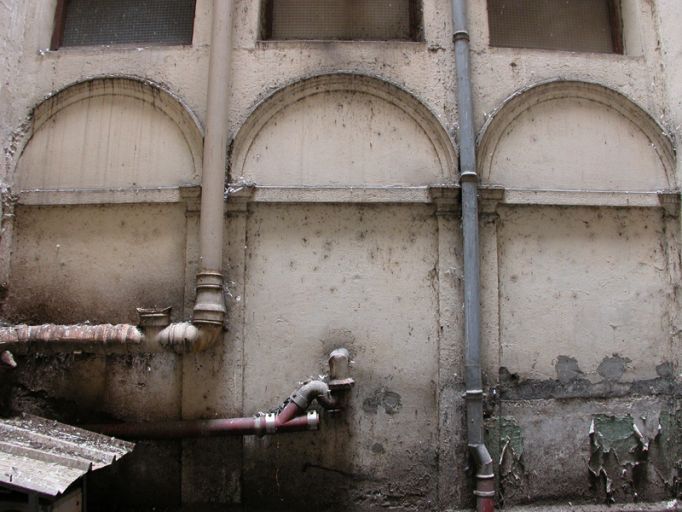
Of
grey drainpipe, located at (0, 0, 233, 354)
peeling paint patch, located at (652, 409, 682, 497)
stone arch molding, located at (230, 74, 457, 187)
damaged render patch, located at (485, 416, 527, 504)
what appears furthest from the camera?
stone arch molding, located at (230, 74, 457, 187)

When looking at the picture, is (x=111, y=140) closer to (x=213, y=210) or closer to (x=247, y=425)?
(x=213, y=210)

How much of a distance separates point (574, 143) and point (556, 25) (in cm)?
151

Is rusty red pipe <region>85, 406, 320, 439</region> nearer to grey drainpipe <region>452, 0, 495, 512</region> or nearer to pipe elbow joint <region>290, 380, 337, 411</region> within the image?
pipe elbow joint <region>290, 380, 337, 411</region>

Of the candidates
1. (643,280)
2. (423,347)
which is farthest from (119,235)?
(643,280)

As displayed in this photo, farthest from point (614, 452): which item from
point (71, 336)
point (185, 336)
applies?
point (71, 336)

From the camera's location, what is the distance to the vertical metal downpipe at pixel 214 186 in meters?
5.08

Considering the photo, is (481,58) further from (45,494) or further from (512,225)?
(45,494)

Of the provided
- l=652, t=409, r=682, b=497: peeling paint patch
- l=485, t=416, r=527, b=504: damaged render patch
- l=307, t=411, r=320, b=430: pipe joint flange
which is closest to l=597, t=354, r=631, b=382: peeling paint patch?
l=652, t=409, r=682, b=497: peeling paint patch

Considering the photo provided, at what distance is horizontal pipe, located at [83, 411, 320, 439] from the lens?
497 centimetres

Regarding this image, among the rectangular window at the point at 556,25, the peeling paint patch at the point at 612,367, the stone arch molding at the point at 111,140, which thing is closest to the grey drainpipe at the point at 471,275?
the rectangular window at the point at 556,25

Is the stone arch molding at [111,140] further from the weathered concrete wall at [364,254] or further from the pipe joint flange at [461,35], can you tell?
the pipe joint flange at [461,35]

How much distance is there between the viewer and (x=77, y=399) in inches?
209

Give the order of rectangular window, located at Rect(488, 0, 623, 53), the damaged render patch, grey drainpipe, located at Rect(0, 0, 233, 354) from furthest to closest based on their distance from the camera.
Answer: rectangular window, located at Rect(488, 0, 623, 53), the damaged render patch, grey drainpipe, located at Rect(0, 0, 233, 354)

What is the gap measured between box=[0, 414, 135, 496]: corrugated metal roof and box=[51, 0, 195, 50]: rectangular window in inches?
152
